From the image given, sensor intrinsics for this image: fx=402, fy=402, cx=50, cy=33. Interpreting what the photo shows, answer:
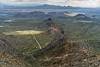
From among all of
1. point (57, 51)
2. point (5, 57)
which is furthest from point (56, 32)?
point (5, 57)

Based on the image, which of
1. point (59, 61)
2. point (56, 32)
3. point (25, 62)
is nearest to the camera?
point (25, 62)

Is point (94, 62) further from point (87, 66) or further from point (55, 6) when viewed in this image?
point (55, 6)

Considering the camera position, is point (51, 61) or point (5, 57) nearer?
point (5, 57)

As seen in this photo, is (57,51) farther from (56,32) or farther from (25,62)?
(56,32)

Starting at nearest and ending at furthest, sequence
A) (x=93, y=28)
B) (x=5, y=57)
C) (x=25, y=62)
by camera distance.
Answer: (x=5, y=57) → (x=25, y=62) → (x=93, y=28)

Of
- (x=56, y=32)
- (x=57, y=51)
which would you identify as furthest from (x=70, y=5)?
(x=57, y=51)

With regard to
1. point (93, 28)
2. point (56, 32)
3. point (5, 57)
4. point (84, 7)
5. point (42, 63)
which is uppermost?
point (5, 57)

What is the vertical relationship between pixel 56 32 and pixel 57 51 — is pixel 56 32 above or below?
below

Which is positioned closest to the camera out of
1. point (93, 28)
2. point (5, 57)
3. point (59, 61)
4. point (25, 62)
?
Answer: point (5, 57)

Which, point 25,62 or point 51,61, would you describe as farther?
point 51,61
